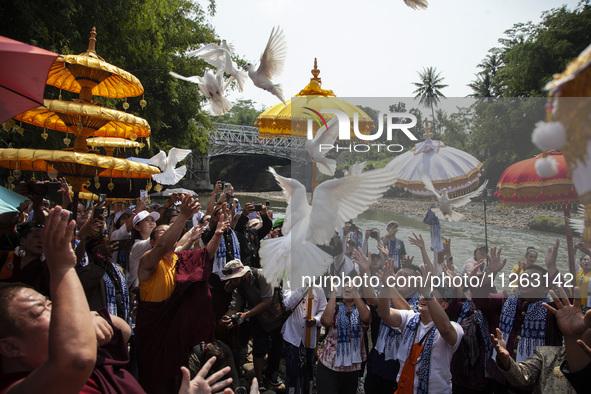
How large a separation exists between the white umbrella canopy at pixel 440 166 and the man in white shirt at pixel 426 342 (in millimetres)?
661

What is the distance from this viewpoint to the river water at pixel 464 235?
2.92 metres

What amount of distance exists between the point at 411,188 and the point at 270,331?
232cm

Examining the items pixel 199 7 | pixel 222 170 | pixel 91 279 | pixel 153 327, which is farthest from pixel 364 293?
pixel 222 170

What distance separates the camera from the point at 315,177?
3.01 meters

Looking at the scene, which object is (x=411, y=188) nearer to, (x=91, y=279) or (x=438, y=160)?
(x=438, y=160)

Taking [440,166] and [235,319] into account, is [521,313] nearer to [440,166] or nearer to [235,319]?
[440,166]

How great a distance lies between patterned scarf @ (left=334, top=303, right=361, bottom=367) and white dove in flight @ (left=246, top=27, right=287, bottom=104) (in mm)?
2094

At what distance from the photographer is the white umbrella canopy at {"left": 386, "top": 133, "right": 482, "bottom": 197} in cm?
293

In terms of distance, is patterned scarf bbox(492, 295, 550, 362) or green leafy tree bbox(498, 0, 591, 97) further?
green leafy tree bbox(498, 0, 591, 97)

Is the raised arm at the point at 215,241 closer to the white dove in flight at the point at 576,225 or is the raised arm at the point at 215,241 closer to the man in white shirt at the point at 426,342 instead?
the man in white shirt at the point at 426,342

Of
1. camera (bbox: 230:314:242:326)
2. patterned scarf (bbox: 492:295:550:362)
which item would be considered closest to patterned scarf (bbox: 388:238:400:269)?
patterned scarf (bbox: 492:295:550:362)

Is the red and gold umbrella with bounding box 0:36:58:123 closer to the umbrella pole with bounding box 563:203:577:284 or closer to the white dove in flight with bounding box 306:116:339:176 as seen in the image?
the white dove in flight with bounding box 306:116:339:176

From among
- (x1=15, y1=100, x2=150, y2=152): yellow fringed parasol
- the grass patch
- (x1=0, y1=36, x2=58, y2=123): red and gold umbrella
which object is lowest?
the grass patch

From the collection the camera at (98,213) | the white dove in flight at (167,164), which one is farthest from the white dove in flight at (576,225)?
the white dove in flight at (167,164)
